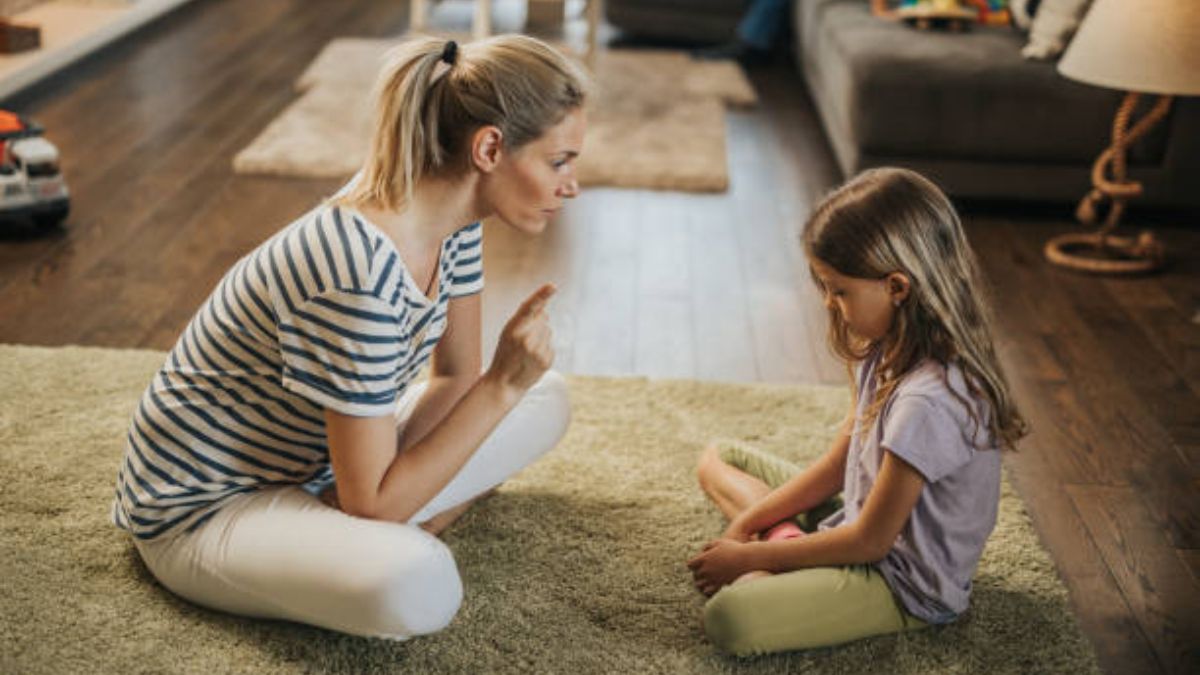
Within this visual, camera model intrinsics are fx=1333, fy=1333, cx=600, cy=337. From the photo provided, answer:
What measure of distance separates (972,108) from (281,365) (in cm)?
Answer: 232

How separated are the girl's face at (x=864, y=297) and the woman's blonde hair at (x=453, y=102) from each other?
1.26ft

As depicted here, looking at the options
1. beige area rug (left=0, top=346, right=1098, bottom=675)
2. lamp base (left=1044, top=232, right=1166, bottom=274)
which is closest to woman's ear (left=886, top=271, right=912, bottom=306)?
beige area rug (left=0, top=346, right=1098, bottom=675)

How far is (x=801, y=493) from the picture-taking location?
1.87 meters

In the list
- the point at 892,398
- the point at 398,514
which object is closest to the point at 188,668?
the point at 398,514

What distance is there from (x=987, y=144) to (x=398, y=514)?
2299 mm

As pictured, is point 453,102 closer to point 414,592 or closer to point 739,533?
point 414,592

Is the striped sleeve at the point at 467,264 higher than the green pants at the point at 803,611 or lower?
higher

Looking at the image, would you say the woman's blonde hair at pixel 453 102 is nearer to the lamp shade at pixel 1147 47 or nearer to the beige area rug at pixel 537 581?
the beige area rug at pixel 537 581

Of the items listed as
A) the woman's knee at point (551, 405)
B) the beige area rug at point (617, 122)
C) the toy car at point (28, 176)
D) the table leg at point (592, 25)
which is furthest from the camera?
the table leg at point (592, 25)

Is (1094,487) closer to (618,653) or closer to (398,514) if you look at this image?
(618,653)

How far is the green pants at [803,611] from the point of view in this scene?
5.51 feet

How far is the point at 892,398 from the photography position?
1.65 m

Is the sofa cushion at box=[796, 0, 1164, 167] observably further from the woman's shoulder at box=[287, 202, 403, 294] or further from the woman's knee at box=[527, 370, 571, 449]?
the woman's shoulder at box=[287, 202, 403, 294]

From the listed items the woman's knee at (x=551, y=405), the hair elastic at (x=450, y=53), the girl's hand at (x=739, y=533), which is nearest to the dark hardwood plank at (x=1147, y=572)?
the girl's hand at (x=739, y=533)
